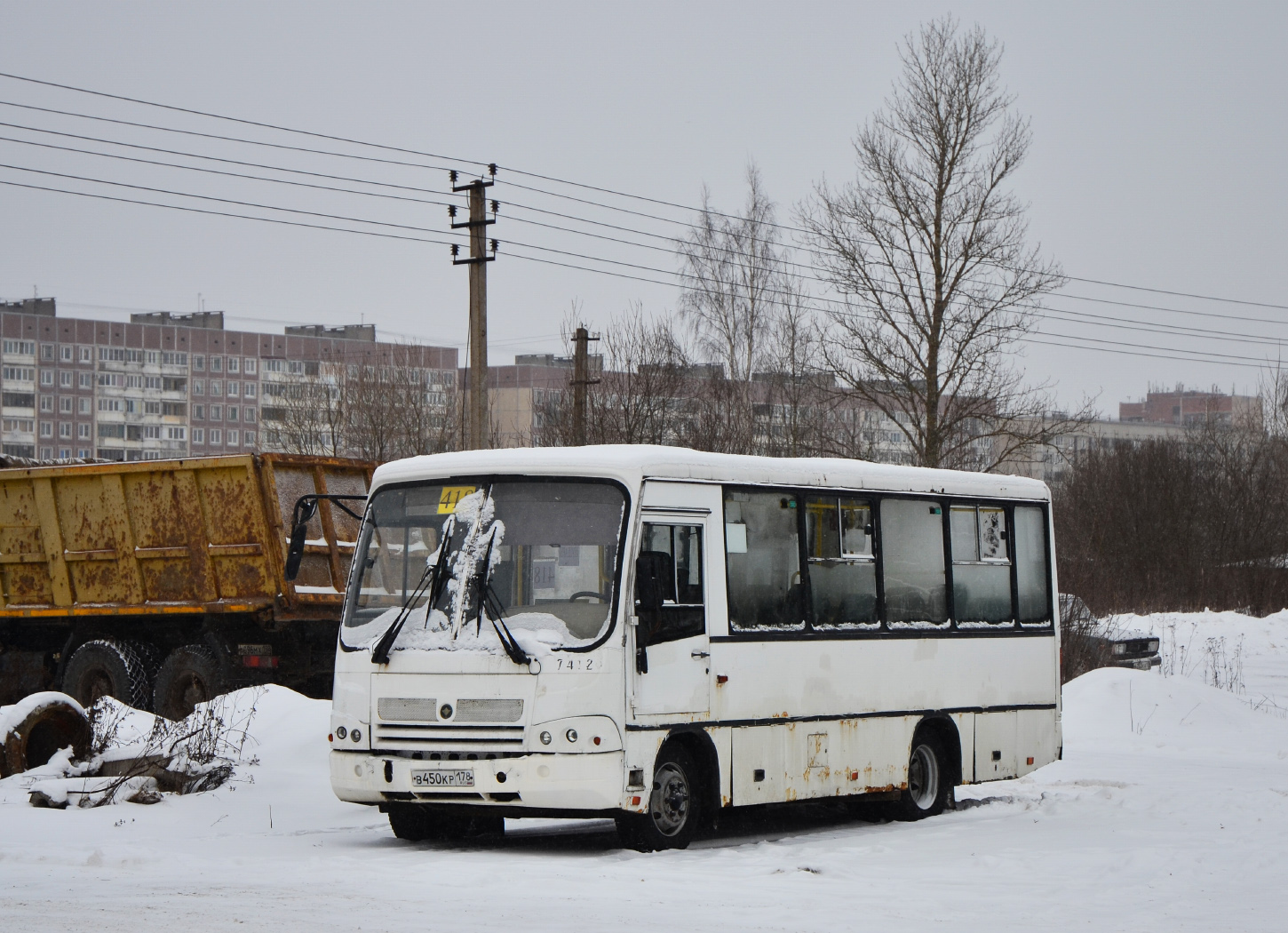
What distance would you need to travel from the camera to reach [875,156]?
116 feet

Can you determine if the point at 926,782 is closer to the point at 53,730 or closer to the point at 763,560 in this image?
the point at 763,560

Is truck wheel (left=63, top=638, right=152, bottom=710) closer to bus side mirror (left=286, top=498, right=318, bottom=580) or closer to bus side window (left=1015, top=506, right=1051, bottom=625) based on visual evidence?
bus side mirror (left=286, top=498, right=318, bottom=580)

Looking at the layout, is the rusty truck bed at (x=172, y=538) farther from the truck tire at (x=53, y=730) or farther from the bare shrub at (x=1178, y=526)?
the bare shrub at (x=1178, y=526)

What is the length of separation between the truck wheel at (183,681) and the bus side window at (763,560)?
788 centimetres

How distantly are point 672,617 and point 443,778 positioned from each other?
1.75m

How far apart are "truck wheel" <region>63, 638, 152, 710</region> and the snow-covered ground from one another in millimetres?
3558

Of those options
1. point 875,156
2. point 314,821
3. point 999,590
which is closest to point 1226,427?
point 875,156

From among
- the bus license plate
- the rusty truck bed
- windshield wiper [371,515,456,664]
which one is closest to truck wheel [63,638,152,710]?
the rusty truck bed

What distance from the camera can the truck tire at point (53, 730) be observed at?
12.5 meters

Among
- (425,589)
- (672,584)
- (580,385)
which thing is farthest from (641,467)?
(580,385)

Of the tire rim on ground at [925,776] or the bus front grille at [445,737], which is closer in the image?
the bus front grille at [445,737]

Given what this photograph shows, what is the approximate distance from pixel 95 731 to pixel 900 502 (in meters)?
6.73

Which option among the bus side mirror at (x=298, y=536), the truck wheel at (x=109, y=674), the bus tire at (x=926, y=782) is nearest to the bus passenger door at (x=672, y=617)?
the bus side mirror at (x=298, y=536)

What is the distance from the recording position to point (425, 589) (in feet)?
34.6
